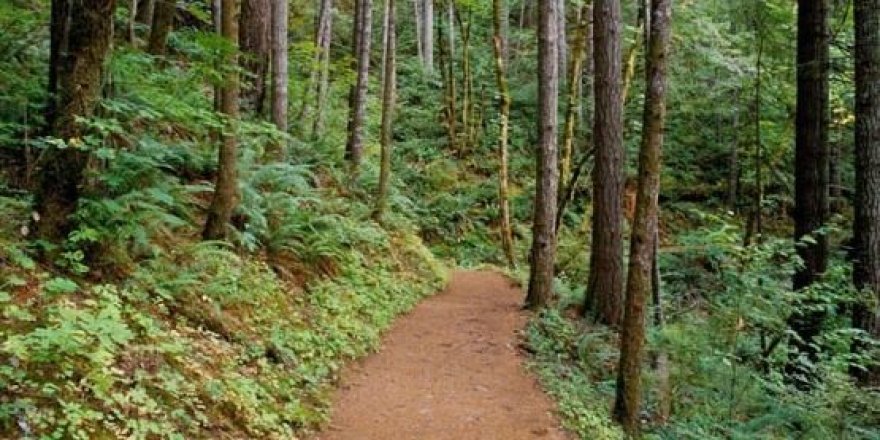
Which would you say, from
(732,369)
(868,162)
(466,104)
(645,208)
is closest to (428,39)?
(466,104)

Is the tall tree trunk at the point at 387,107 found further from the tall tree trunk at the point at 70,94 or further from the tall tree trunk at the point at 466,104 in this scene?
the tall tree trunk at the point at 70,94

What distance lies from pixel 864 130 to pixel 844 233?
10.2 metres

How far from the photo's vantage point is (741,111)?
22109 mm

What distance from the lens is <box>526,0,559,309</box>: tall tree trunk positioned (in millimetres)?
11922

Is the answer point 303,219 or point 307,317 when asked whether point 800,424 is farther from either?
point 303,219

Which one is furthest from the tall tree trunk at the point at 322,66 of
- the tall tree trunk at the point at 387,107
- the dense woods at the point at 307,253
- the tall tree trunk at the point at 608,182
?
the tall tree trunk at the point at 608,182

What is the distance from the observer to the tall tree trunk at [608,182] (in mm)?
11234

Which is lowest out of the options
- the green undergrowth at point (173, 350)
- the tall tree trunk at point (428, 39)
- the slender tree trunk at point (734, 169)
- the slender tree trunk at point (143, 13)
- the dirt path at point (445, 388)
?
the dirt path at point (445, 388)

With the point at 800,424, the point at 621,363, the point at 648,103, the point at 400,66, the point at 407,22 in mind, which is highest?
Result: the point at 407,22

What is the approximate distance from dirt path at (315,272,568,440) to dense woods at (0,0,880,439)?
28cm

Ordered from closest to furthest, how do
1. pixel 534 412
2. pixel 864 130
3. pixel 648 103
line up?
pixel 648 103 < pixel 534 412 < pixel 864 130

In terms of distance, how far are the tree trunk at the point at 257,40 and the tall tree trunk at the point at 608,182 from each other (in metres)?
5.28

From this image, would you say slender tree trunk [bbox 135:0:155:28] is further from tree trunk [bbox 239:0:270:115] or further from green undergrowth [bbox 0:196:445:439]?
green undergrowth [bbox 0:196:445:439]

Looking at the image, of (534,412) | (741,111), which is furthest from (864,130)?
(741,111)
